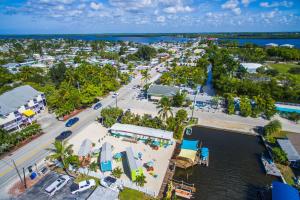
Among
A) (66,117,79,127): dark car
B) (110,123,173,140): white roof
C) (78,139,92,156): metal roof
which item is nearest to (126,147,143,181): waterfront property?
(78,139,92,156): metal roof

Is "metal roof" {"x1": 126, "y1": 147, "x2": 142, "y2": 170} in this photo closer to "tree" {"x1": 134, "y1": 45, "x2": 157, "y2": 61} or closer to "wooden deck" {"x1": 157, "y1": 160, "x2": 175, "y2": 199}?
"wooden deck" {"x1": 157, "y1": 160, "x2": 175, "y2": 199}

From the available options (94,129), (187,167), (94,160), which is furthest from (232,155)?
(94,129)

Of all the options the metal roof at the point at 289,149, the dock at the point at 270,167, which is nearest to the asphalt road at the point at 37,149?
the dock at the point at 270,167

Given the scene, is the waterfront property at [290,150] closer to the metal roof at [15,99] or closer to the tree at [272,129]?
the tree at [272,129]

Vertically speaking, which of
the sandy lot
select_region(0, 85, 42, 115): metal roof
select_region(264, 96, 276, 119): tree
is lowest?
the sandy lot

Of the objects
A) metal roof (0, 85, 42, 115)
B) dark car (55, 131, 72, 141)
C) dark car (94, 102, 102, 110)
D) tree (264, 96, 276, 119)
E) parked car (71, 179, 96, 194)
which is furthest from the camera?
dark car (94, 102, 102, 110)

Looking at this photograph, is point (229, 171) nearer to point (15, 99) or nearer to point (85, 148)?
point (85, 148)

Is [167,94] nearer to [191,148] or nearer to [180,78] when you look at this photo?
[180,78]
